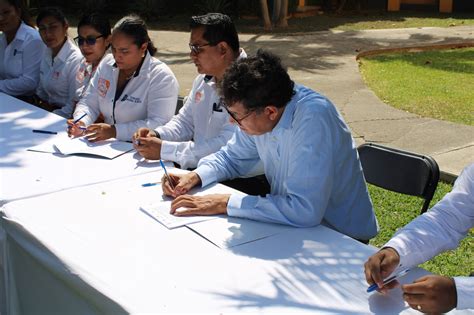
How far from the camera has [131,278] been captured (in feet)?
6.86

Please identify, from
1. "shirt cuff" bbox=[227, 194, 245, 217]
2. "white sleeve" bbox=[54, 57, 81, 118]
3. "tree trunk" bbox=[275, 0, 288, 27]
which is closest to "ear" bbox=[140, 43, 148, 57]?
"white sleeve" bbox=[54, 57, 81, 118]

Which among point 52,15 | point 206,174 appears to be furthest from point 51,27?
point 206,174

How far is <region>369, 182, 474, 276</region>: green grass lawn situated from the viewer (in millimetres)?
3830

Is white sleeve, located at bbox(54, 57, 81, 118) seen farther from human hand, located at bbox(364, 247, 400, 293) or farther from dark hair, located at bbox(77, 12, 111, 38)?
human hand, located at bbox(364, 247, 400, 293)

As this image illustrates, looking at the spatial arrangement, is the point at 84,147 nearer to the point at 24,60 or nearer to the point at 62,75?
the point at 62,75

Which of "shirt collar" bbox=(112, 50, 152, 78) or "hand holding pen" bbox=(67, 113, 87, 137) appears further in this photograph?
"shirt collar" bbox=(112, 50, 152, 78)

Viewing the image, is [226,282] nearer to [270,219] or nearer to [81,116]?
[270,219]

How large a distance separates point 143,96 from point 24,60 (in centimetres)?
218

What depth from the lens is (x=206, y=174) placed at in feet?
9.86

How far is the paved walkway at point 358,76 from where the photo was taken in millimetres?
6306

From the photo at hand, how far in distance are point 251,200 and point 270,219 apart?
12 centimetres

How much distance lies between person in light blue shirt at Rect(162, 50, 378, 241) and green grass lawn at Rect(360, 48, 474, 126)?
15.4 feet

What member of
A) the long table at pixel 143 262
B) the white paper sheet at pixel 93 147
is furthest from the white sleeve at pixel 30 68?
the long table at pixel 143 262

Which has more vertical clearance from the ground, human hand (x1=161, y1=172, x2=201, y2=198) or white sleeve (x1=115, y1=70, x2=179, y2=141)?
white sleeve (x1=115, y1=70, x2=179, y2=141)
